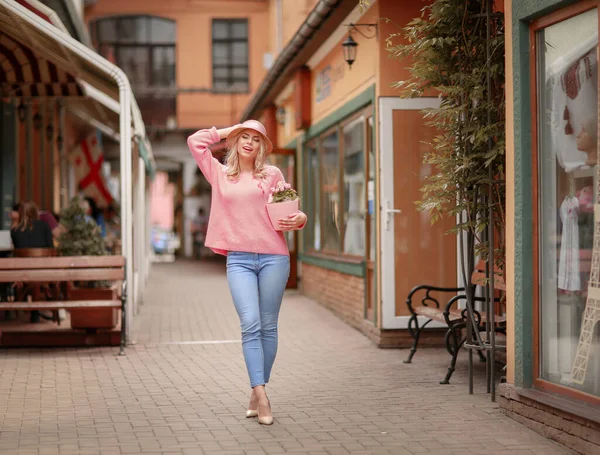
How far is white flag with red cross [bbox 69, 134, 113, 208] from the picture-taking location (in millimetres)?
19922

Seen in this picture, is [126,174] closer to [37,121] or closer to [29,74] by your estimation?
[29,74]

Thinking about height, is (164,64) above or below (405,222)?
above

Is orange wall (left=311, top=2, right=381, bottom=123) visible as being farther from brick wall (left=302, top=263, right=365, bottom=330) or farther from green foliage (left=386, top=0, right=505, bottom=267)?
green foliage (left=386, top=0, right=505, bottom=267)

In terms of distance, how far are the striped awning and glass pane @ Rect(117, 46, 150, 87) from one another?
61.1ft

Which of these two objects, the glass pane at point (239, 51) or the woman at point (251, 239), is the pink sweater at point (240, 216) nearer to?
the woman at point (251, 239)

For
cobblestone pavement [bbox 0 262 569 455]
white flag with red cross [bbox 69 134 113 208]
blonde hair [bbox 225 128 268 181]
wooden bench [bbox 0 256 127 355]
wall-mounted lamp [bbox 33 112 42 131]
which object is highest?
wall-mounted lamp [bbox 33 112 42 131]

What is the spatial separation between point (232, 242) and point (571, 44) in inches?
89.3

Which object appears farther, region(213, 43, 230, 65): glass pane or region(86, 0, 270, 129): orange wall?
region(213, 43, 230, 65): glass pane

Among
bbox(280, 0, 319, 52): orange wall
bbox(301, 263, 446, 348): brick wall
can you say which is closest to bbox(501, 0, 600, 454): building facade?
bbox(301, 263, 446, 348): brick wall

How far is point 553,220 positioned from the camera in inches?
228

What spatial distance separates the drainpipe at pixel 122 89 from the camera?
931 centimetres

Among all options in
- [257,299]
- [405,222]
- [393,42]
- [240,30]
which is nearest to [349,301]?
[405,222]

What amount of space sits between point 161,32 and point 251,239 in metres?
27.2

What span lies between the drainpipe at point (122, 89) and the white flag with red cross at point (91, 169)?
10209 mm
